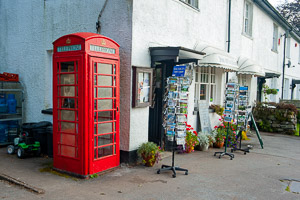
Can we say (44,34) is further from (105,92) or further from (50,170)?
(50,170)

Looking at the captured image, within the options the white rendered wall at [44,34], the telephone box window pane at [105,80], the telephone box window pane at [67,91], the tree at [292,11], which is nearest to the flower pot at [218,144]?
the white rendered wall at [44,34]

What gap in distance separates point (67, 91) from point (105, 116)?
1.00m

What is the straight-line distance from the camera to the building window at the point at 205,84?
9.95 m

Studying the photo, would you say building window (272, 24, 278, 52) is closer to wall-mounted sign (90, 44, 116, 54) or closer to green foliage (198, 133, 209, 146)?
green foliage (198, 133, 209, 146)

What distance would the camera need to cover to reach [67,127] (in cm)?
590

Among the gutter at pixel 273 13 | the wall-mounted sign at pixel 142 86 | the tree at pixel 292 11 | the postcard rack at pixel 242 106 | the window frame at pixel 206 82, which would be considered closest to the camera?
the wall-mounted sign at pixel 142 86

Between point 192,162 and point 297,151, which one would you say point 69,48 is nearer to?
point 192,162

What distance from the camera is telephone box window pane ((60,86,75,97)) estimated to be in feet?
19.0

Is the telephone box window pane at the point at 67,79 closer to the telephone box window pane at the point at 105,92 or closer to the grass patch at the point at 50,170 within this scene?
the telephone box window pane at the point at 105,92

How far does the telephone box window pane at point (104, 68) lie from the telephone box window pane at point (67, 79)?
0.59 metres

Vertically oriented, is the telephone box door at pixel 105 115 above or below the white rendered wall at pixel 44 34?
below

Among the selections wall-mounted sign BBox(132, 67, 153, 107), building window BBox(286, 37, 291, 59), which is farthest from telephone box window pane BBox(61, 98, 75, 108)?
building window BBox(286, 37, 291, 59)

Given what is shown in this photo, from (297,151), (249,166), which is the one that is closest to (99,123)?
(249,166)

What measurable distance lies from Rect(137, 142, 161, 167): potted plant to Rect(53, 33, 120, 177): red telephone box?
67 centimetres
